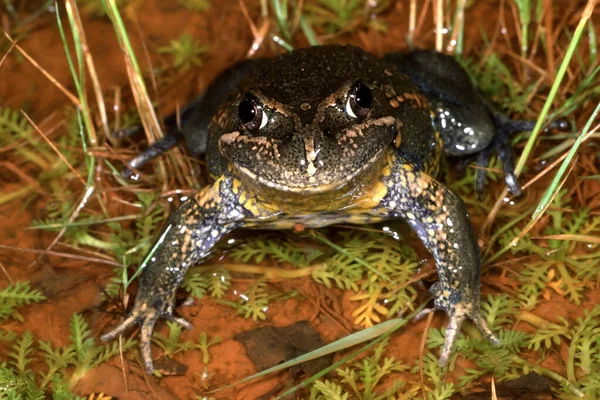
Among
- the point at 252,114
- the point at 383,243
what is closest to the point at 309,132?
the point at 252,114

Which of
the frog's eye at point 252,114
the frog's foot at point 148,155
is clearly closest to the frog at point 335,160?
the frog's eye at point 252,114

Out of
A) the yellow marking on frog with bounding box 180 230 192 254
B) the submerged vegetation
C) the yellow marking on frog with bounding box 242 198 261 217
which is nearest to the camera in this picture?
the submerged vegetation

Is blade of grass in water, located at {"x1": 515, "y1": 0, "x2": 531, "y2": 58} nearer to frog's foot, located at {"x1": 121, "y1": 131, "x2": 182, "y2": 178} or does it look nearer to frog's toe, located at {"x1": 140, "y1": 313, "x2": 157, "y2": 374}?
frog's foot, located at {"x1": 121, "y1": 131, "x2": 182, "y2": 178}

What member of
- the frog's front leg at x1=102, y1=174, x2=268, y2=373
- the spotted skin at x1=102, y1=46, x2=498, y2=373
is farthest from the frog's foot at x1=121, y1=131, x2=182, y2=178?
the frog's front leg at x1=102, y1=174, x2=268, y2=373

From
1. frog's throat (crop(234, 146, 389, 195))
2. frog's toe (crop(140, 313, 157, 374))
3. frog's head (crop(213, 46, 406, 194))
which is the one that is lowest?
frog's toe (crop(140, 313, 157, 374))

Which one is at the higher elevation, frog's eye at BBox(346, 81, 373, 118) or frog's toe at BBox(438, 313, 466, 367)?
frog's eye at BBox(346, 81, 373, 118)

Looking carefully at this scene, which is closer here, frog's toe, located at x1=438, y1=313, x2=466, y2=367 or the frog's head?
the frog's head

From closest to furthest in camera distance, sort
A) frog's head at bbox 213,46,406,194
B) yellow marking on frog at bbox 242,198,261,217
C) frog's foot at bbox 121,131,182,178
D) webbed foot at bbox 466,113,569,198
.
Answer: frog's head at bbox 213,46,406,194
yellow marking on frog at bbox 242,198,261,217
webbed foot at bbox 466,113,569,198
frog's foot at bbox 121,131,182,178
